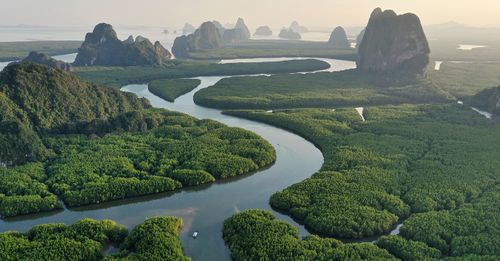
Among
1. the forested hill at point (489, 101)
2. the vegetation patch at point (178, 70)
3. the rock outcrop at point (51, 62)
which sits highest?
the rock outcrop at point (51, 62)

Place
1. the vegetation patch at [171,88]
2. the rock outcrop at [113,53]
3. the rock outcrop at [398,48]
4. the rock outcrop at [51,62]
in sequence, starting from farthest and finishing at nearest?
the rock outcrop at [113,53] → the rock outcrop at [51,62] → the rock outcrop at [398,48] → the vegetation patch at [171,88]

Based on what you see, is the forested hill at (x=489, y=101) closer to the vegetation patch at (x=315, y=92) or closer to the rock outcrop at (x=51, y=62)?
the vegetation patch at (x=315, y=92)

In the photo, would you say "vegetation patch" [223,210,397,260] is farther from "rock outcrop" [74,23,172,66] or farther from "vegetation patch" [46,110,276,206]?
"rock outcrop" [74,23,172,66]

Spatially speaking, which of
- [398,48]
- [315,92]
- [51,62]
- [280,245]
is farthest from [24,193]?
[398,48]

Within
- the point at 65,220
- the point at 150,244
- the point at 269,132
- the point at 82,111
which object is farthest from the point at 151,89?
the point at 150,244

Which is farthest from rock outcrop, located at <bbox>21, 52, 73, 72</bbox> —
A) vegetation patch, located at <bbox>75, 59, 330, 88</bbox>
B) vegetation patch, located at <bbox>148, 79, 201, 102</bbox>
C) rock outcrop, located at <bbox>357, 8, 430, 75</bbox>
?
rock outcrop, located at <bbox>357, 8, 430, 75</bbox>

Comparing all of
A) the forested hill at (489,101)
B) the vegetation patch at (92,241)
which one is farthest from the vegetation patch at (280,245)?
the forested hill at (489,101)

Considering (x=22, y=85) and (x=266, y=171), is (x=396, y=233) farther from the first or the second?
(x=22, y=85)
